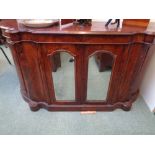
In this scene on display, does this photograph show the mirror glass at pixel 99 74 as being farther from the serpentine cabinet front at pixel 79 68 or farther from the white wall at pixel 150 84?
the white wall at pixel 150 84

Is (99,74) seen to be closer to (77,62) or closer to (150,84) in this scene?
(77,62)

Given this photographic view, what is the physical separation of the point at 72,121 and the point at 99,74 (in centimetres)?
57

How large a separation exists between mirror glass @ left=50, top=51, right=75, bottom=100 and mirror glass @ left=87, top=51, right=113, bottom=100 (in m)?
0.17

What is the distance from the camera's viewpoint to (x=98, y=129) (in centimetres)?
147

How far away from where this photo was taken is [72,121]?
154 cm

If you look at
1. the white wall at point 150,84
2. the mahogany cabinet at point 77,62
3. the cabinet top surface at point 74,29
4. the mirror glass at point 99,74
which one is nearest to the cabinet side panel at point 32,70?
the mahogany cabinet at point 77,62

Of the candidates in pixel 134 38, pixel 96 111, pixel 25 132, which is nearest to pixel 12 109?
pixel 25 132

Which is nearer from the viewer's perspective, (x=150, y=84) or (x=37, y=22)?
(x=37, y=22)

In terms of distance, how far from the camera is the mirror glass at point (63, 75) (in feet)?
4.11

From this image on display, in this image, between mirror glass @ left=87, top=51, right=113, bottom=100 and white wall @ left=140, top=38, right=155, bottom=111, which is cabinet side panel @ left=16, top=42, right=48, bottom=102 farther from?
white wall @ left=140, top=38, right=155, bottom=111

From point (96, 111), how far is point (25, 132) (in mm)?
760

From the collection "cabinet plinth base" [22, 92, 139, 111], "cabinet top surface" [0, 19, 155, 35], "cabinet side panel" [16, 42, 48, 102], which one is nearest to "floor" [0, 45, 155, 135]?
"cabinet plinth base" [22, 92, 139, 111]

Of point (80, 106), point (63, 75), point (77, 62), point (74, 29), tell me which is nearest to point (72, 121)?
point (80, 106)
